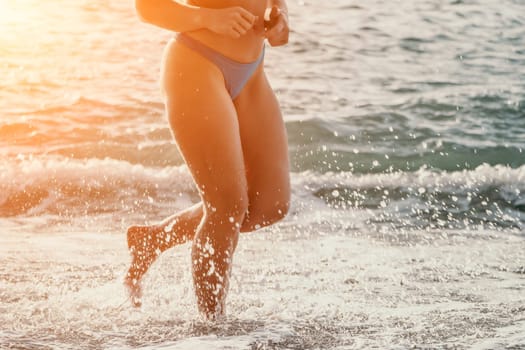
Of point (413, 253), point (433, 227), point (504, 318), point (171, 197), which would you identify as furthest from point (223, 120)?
point (171, 197)

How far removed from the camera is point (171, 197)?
9734 millimetres

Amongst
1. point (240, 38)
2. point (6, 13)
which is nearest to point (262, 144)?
point (240, 38)

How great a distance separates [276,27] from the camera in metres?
3.85

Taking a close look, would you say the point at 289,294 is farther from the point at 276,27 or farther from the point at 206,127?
the point at 276,27

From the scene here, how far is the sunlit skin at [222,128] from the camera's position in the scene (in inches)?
146

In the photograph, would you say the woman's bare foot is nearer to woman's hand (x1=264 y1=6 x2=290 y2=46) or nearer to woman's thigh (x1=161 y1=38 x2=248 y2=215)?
woman's thigh (x1=161 y1=38 x2=248 y2=215)

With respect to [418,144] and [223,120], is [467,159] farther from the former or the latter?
[223,120]

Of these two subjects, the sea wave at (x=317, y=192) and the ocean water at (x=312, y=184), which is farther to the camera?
the sea wave at (x=317, y=192)

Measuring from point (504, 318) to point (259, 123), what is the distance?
59.7 inches

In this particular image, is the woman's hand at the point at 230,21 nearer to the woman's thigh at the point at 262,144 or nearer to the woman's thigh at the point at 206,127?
the woman's thigh at the point at 206,127

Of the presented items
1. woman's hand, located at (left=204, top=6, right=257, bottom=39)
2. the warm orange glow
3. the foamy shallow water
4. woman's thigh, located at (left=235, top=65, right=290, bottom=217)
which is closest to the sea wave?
the foamy shallow water

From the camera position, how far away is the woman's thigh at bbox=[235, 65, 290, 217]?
3961 millimetres

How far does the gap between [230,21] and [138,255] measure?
149 cm

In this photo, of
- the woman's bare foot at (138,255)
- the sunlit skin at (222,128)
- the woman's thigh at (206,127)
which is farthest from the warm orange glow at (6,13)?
the woman's thigh at (206,127)
